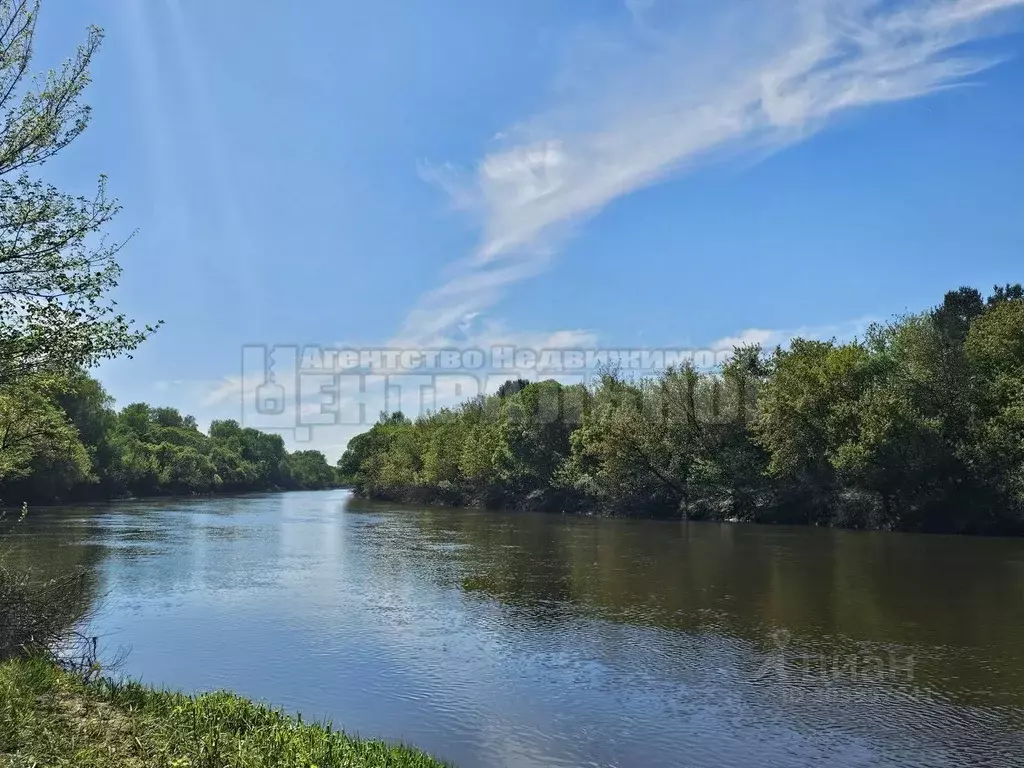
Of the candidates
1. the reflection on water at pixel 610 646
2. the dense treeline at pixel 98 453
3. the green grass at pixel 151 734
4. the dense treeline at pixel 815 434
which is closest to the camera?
the green grass at pixel 151 734

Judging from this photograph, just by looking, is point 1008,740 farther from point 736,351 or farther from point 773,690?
point 736,351

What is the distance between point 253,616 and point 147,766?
46.6ft

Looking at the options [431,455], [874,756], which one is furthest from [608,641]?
[431,455]

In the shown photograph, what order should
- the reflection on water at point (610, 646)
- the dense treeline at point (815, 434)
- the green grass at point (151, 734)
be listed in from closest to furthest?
1. the green grass at point (151, 734)
2. the reflection on water at point (610, 646)
3. the dense treeline at point (815, 434)

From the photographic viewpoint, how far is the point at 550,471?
79.8 metres

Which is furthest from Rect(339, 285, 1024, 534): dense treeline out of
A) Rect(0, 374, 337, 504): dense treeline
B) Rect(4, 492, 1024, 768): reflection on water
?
Rect(0, 374, 337, 504): dense treeline

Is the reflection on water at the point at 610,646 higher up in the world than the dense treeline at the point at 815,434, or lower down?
lower down

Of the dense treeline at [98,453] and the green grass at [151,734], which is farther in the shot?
the dense treeline at [98,453]

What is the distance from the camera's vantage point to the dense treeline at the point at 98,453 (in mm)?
14461

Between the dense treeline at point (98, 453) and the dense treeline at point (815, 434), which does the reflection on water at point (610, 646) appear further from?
the dense treeline at point (815, 434)

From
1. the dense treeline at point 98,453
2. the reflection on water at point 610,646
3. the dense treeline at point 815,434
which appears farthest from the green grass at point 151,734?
the dense treeline at point 815,434

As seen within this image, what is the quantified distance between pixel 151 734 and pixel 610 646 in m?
11.0

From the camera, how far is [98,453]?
95.0 metres

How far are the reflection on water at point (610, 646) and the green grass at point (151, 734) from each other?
8.53 feet
